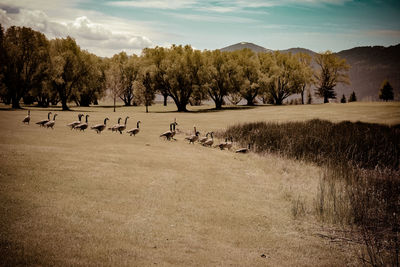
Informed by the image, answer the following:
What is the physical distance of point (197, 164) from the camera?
1931cm

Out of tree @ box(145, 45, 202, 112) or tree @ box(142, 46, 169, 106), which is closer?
tree @ box(145, 45, 202, 112)

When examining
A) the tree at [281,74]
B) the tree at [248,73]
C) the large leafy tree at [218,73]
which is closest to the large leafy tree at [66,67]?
the large leafy tree at [218,73]

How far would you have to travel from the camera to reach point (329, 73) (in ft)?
359

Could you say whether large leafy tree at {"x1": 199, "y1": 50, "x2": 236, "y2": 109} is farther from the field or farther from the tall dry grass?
the field

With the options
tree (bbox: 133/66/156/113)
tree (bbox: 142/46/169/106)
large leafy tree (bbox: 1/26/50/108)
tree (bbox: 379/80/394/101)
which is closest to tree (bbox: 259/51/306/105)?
tree (bbox: 142/46/169/106)

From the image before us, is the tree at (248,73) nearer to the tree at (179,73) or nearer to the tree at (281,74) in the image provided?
the tree at (281,74)

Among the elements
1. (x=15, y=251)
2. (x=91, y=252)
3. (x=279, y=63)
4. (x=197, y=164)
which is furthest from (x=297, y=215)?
(x=279, y=63)

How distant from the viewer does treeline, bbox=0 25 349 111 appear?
63594 millimetres

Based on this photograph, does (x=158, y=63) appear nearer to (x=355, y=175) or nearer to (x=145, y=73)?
(x=145, y=73)

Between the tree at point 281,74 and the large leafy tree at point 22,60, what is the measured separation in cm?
6059

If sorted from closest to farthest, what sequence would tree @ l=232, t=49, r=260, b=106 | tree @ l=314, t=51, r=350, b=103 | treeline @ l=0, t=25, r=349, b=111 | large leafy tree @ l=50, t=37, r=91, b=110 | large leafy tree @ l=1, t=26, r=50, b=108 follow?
large leafy tree @ l=1, t=26, r=50, b=108 → treeline @ l=0, t=25, r=349, b=111 → large leafy tree @ l=50, t=37, r=91, b=110 → tree @ l=232, t=49, r=260, b=106 → tree @ l=314, t=51, r=350, b=103

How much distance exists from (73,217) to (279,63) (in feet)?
324

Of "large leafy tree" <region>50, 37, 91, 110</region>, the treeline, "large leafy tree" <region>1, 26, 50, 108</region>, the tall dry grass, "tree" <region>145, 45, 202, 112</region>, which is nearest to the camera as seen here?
the tall dry grass

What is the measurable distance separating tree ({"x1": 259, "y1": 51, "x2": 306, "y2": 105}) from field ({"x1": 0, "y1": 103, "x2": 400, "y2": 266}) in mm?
78297
